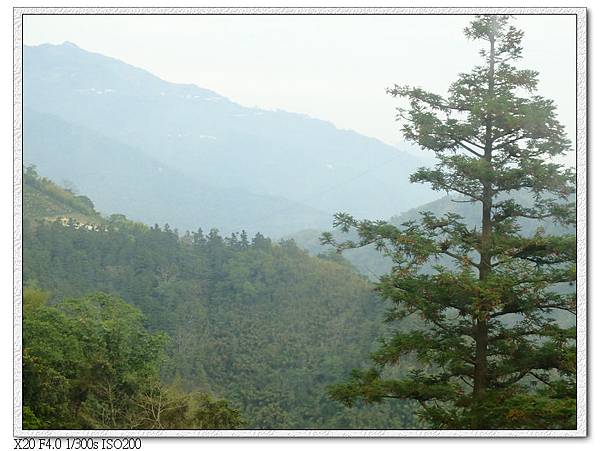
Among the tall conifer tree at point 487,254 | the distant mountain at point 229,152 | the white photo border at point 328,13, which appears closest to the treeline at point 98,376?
the white photo border at point 328,13

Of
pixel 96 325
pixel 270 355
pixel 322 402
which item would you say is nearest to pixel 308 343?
pixel 270 355

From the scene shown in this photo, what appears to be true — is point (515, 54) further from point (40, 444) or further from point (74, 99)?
point (74, 99)

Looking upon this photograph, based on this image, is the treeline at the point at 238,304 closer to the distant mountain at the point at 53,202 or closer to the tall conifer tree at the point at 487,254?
the distant mountain at the point at 53,202

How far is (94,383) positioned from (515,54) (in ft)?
15.4

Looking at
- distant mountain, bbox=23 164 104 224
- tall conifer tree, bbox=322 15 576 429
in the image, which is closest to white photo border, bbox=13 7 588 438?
tall conifer tree, bbox=322 15 576 429

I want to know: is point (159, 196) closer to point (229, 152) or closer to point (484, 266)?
point (229, 152)

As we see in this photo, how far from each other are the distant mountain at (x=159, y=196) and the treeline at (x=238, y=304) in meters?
Result: 0.81

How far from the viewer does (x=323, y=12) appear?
397cm

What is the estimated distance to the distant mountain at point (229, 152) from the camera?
11.9 metres

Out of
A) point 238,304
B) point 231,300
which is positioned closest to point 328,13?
point 238,304

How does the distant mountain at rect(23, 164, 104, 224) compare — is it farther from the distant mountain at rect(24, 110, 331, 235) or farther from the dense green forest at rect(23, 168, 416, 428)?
the distant mountain at rect(24, 110, 331, 235)

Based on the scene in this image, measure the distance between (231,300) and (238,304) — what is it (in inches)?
11.9

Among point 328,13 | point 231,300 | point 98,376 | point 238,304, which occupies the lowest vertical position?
point 238,304

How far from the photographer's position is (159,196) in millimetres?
18031
